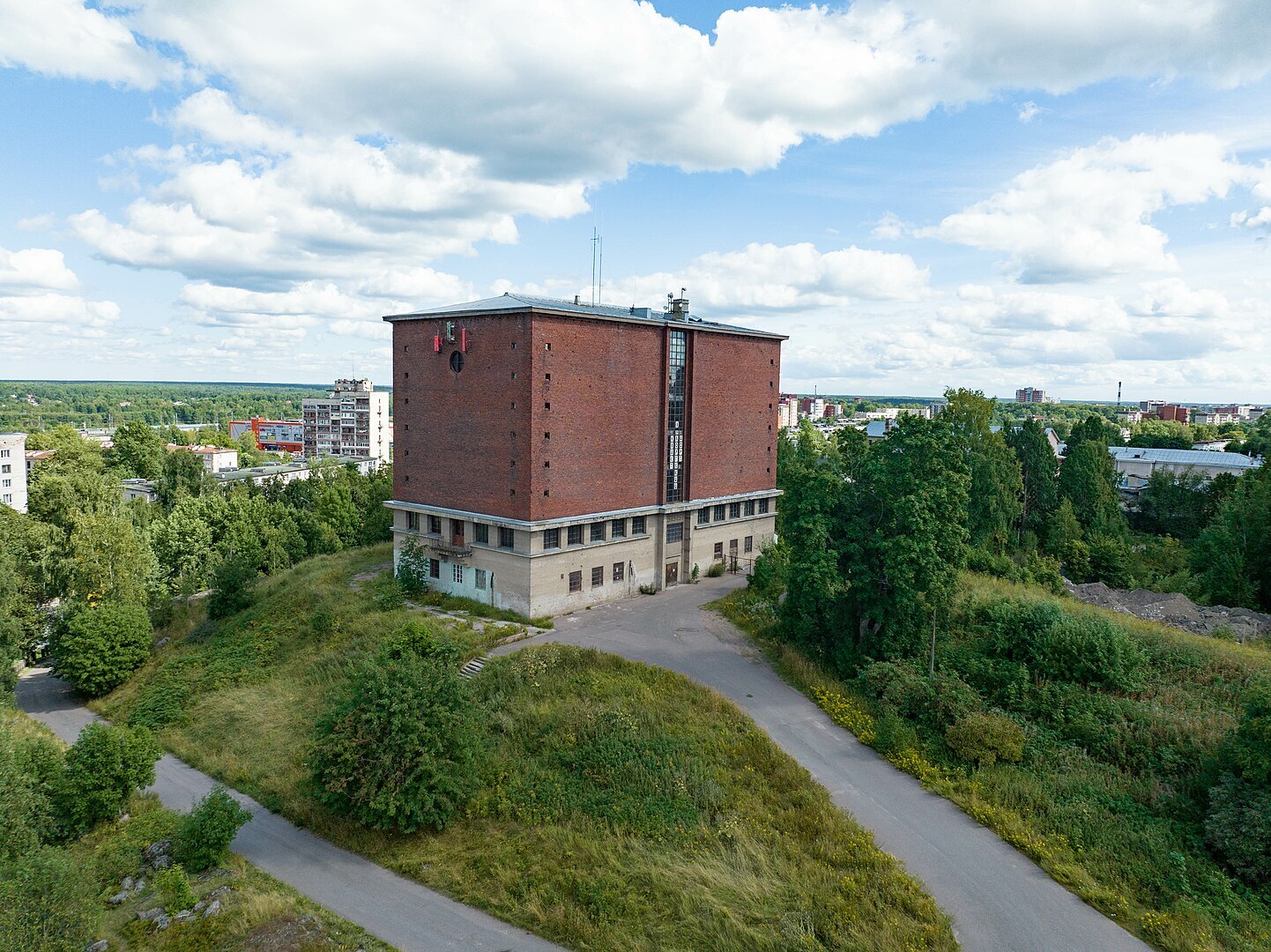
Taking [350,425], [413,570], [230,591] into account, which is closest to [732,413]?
[413,570]

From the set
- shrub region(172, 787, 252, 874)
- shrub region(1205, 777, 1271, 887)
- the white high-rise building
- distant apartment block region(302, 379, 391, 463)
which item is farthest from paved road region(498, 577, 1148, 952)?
distant apartment block region(302, 379, 391, 463)

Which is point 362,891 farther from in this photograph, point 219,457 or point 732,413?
point 219,457

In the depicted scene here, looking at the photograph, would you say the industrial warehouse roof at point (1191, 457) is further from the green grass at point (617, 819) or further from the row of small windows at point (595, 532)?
the green grass at point (617, 819)

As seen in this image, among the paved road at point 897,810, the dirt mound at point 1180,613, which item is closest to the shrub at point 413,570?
the paved road at point 897,810

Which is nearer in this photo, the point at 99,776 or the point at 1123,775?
the point at 1123,775

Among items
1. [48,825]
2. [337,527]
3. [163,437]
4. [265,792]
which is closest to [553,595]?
[265,792]

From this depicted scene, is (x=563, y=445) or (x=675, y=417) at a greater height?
(x=675, y=417)
